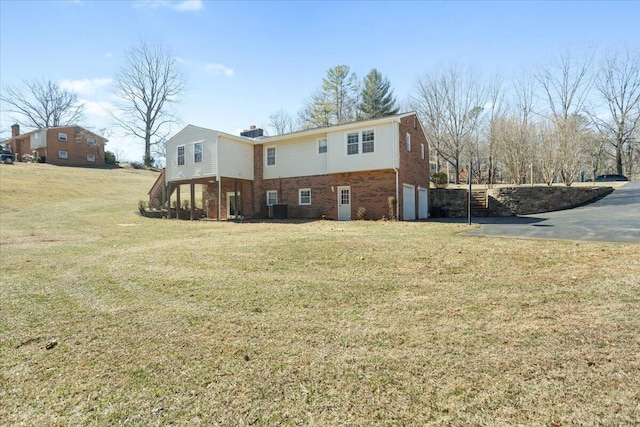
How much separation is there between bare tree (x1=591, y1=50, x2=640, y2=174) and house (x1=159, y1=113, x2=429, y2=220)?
1014 inches

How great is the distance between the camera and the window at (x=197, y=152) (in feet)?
67.4

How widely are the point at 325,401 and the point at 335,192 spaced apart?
16587 mm

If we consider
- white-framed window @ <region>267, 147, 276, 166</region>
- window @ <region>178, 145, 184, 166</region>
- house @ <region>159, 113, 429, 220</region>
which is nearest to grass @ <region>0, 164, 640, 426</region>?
house @ <region>159, 113, 429, 220</region>

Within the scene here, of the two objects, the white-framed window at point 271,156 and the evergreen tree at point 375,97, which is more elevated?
the evergreen tree at point 375,97

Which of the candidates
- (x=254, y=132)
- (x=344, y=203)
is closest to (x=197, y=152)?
(x=254, y=132)

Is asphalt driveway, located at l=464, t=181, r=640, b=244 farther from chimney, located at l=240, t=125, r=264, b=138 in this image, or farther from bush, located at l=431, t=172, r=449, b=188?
chimney, located at l=240, t=125, r=264, b=138

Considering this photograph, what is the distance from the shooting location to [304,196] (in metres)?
20.2

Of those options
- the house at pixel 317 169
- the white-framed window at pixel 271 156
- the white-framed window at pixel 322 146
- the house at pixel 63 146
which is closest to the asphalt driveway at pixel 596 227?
the house at pixel 317 169

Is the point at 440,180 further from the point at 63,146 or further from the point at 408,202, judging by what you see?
the point at 63,146

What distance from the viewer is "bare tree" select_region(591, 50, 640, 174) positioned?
3212 cm

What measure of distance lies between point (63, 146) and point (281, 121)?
94.2ft

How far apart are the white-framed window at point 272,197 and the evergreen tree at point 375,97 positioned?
72.1 ft

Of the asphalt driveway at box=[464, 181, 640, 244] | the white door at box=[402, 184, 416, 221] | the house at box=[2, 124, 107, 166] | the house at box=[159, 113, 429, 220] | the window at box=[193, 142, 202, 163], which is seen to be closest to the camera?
the asphalt driveway at box=[464, 181, 640, 244]

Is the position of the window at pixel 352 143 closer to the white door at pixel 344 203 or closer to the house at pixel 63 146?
the white door at pixel 344 203
